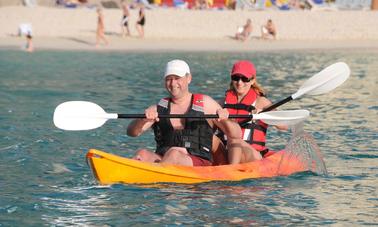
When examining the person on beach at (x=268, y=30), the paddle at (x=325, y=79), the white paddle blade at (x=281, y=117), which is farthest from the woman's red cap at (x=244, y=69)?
the person on beach at (x=268, y=30)

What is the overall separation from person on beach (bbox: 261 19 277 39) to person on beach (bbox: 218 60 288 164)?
22.0 meters

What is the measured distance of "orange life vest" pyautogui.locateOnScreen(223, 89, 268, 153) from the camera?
899 cm

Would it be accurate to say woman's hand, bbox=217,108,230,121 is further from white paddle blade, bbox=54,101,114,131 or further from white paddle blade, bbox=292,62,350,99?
white paddle blade, bbox=292,62,350,99

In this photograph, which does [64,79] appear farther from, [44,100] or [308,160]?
[308,160]

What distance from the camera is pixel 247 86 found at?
8969 millimetres

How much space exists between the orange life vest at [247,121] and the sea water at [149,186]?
0.47 m

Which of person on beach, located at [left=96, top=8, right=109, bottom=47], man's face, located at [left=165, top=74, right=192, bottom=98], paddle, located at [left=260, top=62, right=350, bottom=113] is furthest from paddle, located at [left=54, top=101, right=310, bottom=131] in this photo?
person on beach, located at [left=96, top=8, right=109, bottom=47]

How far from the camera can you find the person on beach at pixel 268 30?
31031 mm

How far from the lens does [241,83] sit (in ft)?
29.2

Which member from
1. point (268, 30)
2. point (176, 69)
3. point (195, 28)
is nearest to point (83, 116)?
point (176, 69)

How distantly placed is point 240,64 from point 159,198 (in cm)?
157

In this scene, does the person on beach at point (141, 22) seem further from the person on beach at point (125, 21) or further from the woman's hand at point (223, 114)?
the woman's hand at point (223, 114)

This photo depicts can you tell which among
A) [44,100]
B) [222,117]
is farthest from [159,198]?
[44,100]

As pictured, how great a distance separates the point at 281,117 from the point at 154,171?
1.42 m
